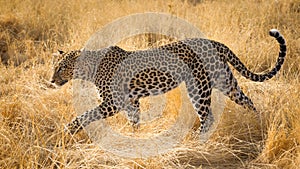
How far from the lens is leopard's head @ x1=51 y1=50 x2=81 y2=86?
4.51 m

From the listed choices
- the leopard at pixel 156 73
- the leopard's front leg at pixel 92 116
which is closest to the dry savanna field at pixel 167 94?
the leopard's front leg at pixel 92 116

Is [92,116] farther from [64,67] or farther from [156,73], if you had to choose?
[156,73]

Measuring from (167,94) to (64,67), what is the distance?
1338 mm

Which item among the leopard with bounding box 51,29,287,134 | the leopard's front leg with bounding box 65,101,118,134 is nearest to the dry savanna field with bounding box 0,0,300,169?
the leopard's front leg with bounding box 65,101,118,134

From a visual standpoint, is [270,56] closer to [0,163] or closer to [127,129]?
[127,129]

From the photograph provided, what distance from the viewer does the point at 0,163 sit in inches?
134

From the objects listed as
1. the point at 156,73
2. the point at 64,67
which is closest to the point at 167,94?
the point at 156,73

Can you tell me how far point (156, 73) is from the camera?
14.2 feet

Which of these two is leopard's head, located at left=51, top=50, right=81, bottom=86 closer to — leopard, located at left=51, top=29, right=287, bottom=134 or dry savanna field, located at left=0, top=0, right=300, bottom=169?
leopard, located at left=51, top=29, right=287, bottom=134

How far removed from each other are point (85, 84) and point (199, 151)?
1889 mm

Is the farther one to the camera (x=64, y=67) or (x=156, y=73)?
(x=64, y=67)

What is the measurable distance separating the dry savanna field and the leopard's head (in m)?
0.32

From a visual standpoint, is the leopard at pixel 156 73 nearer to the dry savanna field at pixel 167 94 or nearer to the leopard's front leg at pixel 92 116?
the leopard's front leg at pixel 92 116

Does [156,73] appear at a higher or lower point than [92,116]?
higher
